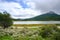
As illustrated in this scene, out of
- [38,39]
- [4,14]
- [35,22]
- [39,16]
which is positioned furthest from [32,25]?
[38,39]

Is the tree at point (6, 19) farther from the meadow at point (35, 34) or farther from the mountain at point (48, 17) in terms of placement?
the mountain at point (48, 17)

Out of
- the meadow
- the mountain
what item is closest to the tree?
the meadow

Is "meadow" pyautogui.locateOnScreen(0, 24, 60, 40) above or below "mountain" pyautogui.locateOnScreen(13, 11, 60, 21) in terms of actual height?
below

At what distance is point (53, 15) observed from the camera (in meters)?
22.9

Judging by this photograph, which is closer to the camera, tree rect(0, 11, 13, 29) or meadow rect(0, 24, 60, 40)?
meadow rect(0, 24, 60, 40)

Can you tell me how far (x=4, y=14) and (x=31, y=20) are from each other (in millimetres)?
3529

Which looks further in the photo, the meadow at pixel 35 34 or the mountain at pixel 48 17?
the mountain at pixel 48 17

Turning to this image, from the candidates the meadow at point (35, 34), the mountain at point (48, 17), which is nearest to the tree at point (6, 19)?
the meadow at point (35, 34)

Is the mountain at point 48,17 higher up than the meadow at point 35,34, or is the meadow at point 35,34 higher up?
the mountain at point 48,17

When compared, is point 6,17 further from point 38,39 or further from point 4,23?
point 38,39

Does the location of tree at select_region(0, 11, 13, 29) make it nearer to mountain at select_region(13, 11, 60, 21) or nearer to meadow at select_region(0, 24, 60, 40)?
meadow at select_region(0, 24, 60, 40)

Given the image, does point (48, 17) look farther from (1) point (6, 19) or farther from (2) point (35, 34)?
(2) point (35, 34)

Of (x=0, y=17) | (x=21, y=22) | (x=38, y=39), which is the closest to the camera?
(x=38, y=39)

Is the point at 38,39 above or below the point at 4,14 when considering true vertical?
below
